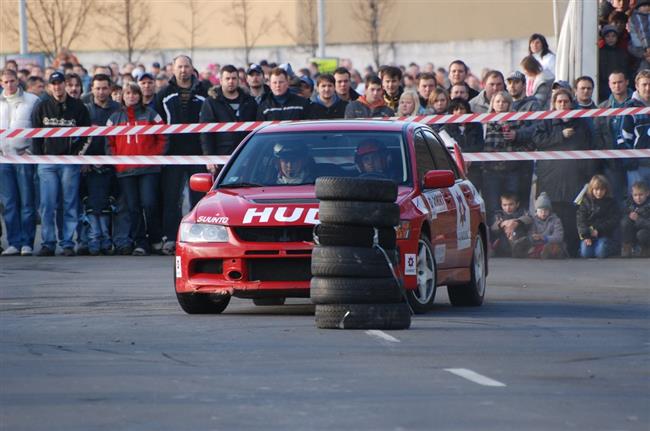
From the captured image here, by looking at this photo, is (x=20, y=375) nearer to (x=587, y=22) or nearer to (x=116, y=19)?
(x=587, y=22)

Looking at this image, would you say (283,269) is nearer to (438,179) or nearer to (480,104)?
(438,179)

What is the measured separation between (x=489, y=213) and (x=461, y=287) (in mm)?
6778

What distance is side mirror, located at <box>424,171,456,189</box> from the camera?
13.9 m

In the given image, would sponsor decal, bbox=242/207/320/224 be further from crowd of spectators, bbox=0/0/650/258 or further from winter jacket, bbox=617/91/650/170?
winter jacket, bbox=617/91/650/170

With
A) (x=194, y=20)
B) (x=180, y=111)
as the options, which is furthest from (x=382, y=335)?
(x=194, y=20)

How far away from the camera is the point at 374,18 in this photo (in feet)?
223

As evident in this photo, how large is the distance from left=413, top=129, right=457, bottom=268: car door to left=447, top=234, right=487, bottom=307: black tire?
21.3 inches

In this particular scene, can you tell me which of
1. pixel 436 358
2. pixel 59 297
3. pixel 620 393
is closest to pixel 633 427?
pixel 620 393

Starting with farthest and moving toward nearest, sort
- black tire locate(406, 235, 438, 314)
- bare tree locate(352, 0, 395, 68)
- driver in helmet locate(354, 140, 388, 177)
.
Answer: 1. bare tree locate(352, 0, 395, 68)
2. driver in helmet locate(354, 140, 388, 177)
3. black tire locate(406, 235, 438, 314)

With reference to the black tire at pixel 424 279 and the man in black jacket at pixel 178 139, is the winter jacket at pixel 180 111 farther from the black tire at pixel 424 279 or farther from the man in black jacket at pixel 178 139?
the black tire at pixel 424 279

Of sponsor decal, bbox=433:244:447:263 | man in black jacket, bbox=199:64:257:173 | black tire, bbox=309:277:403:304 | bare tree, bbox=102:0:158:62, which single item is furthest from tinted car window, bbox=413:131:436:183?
bare tree, bbox=102:0:158:62

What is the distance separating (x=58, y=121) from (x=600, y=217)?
7009 mm

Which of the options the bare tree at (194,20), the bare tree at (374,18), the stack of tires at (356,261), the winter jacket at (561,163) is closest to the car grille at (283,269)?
the stack of tires at (356,261)

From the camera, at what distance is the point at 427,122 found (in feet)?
69.9
